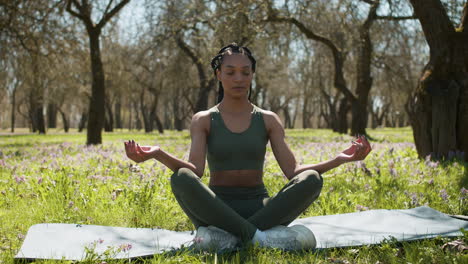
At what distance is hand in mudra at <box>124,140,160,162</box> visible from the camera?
295 cm

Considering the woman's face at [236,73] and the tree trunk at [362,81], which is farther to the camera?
the tree trunk at [362,81]

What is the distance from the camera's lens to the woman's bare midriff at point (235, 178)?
11.8 ft

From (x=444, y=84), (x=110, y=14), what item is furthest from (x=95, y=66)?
(x=444, y=84)

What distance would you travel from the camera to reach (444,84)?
7734mm

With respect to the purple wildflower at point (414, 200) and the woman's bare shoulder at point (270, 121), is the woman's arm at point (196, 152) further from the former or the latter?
the purple wildflower at point (414, 200)

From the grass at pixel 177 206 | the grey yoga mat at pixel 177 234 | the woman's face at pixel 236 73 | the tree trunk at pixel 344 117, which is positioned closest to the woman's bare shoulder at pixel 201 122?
the woman's face at pixel 236 73

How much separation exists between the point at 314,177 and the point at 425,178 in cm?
363

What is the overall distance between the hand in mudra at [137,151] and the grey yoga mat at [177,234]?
62cm

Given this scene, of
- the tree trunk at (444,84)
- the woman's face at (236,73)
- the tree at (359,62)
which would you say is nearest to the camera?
the woman's face at (236,73)

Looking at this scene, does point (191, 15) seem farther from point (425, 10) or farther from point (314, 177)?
point (314, 177)

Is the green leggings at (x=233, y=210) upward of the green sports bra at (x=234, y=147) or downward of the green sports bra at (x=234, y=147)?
downward

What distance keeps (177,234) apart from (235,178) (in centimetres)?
74

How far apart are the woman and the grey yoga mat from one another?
0.38 meters

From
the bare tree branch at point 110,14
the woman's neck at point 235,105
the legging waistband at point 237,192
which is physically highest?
the bare tree branch at point 110,14
